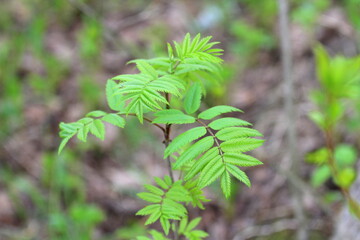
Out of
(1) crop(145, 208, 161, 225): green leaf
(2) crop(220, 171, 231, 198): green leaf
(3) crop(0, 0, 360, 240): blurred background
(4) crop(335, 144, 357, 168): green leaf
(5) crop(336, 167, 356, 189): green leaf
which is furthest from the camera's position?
(3) crop(0, 0, 360, 240): blurred background

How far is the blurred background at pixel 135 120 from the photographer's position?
2.47 meters

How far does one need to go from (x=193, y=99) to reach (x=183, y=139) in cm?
16

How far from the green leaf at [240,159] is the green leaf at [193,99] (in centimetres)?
17

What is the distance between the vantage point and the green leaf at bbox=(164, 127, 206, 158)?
0.88 m

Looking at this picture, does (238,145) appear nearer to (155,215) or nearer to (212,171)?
(212,171)

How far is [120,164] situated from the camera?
3305 millimetres

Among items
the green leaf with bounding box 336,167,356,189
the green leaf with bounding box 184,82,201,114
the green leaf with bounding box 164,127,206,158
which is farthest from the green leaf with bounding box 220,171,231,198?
the green leaf with bounding box 336,167,356,189

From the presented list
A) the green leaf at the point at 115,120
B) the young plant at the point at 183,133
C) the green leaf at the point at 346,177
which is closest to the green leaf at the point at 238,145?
the young plant at the point at 183,133

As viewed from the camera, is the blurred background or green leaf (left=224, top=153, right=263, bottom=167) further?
the blurred background

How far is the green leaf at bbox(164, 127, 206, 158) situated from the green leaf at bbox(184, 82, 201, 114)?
0.09 meters

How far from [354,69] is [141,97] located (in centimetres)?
118

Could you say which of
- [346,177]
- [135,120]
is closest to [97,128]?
[346,177]

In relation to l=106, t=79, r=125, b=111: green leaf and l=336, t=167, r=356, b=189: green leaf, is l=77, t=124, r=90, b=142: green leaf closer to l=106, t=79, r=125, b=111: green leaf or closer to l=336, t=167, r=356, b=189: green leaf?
l=106, t=79, r=125, b=111: green leaf

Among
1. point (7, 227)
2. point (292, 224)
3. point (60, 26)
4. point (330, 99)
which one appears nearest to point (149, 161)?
point (7, 227)
